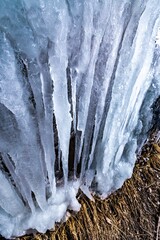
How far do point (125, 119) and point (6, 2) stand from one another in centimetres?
76

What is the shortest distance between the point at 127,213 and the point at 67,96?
0.91 meters

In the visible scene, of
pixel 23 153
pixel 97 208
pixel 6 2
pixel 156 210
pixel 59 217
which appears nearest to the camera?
pixel 6 2

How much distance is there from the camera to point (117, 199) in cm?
172

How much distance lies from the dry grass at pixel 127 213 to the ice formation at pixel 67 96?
3.8 inches

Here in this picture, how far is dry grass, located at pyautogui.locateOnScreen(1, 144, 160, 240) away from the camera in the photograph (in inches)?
62.7

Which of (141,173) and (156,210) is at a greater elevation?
(141,173)

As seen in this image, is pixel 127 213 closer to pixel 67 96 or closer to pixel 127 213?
pixel 127 213

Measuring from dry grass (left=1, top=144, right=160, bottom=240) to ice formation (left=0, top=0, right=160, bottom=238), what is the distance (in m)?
0.10

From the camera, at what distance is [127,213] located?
68.4 inches

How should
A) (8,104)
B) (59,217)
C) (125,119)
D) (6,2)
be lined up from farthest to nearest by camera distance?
1. (59,217)
2. (125,119)
3. (8,104)
4. (6,2)

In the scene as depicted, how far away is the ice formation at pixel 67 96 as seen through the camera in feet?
2.89

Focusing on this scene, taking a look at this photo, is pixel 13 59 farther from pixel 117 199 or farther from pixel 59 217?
pixel 117 199

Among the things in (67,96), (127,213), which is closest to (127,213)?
(127,213)

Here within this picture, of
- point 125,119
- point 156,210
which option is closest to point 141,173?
point 156,210
